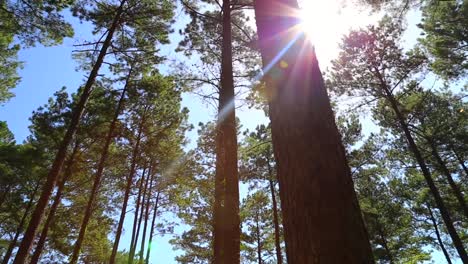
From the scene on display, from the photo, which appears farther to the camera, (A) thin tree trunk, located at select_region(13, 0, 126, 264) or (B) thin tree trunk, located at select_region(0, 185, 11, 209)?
(B) thin tree trunk, located at select_region(0, 185, 11, 209)

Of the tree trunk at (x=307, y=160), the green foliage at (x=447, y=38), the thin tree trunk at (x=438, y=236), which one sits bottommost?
the tree trunk at (x=307, y=160)

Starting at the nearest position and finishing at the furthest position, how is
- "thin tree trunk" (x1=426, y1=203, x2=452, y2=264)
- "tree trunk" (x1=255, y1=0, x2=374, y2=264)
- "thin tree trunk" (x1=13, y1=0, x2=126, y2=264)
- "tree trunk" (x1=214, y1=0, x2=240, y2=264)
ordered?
"tree trunk" (x1=255, y1=0, x2=374, y2=264) → "tree trunk" (x1=214, y1=0, x2=240, y2=264) → "thin tree trunk" (x1=13, y1=0, x2=126, y2=264) → "thin tree trunk" (x1=426, y1=203, x2=452, y2=264)

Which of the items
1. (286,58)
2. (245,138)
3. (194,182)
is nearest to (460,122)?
(245,138)

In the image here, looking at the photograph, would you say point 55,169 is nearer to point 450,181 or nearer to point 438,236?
point 450,181

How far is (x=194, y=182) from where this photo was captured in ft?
58.7

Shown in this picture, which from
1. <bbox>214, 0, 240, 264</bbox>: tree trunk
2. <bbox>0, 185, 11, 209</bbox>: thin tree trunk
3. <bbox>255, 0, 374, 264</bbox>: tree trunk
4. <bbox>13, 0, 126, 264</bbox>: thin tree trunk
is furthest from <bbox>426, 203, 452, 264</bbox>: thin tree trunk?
<bbox>0, 185, 11, 209</bbox>: thin tree trunk

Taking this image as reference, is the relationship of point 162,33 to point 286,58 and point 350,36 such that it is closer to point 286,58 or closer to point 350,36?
point 350,36

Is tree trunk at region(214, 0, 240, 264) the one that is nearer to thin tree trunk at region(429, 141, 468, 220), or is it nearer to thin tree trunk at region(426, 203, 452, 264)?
thin tree trunk at region(429, 141, 468, 220)

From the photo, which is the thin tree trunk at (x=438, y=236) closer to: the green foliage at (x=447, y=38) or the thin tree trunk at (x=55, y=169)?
the green foliage at (x=447, y=38)

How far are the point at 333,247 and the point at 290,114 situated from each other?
737mm

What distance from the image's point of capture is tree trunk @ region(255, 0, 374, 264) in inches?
52.8

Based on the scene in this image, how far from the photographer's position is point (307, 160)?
155 cm

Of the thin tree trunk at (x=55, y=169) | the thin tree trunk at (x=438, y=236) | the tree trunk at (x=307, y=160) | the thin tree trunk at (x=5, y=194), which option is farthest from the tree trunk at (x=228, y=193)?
the thin tree trunk at (x=438, y=236)

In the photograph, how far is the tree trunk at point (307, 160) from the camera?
1.34 m
